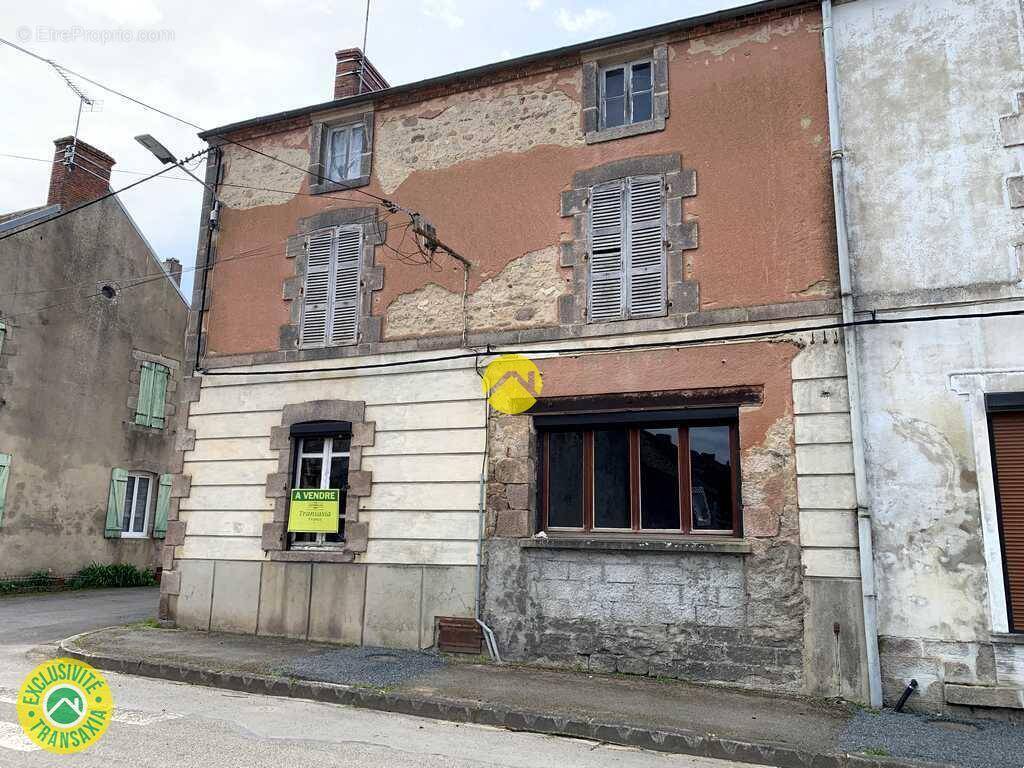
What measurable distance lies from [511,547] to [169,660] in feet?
12.3

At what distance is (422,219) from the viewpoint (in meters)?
9.31

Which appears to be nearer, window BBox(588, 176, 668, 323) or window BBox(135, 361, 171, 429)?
window BBox(588, 176, 668, 323)

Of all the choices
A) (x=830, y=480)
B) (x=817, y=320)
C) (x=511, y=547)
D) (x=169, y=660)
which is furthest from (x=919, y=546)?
(x=169, y=660)

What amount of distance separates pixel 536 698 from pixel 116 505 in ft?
43.6

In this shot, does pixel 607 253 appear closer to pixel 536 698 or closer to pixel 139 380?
pixel 536 698

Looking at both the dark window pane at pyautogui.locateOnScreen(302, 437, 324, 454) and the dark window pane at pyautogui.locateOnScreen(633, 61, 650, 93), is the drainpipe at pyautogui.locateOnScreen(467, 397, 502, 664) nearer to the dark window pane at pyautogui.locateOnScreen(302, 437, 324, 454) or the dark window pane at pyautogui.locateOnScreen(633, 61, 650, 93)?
the dark window pane at pyautogui.locateOnScreen(302, 437, 324, 454)

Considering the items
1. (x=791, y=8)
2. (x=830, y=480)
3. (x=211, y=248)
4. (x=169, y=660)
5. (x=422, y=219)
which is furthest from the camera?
(x=211, y=248)

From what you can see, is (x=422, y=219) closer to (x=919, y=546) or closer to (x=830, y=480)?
(x=830, y=480)

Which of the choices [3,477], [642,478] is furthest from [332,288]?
[3,477]

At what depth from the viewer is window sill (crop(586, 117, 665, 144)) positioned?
9.10 m

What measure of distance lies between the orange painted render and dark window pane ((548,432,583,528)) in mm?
1962

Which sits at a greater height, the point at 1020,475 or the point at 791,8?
the point at 791,8

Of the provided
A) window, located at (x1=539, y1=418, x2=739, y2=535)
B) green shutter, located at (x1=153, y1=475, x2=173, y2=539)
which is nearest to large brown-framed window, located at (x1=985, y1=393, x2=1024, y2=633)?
window, located at (x1=539, y1=418, x2=739, y2=535)

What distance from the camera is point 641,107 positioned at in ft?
30.9
